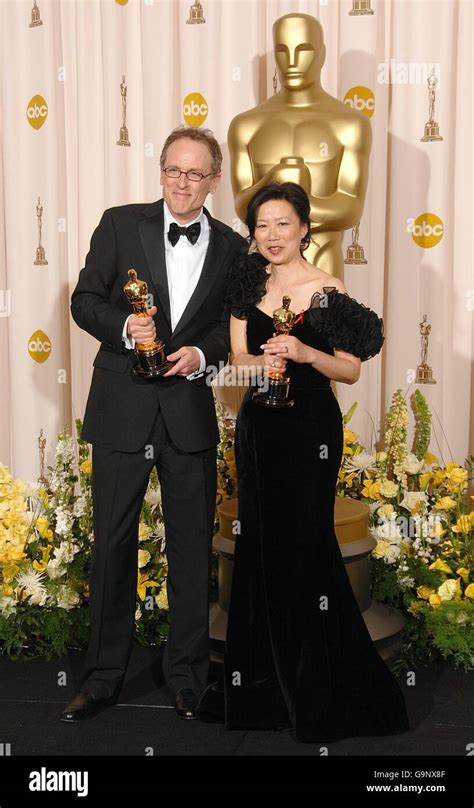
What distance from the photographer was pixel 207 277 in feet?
9.34

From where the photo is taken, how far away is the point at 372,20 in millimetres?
4137

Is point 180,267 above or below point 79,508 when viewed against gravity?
above

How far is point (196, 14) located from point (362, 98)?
2.80ft

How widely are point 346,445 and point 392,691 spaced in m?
1.41

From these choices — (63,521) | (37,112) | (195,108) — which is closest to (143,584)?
(63,521)

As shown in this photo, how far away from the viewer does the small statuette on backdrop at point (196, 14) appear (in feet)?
14.2

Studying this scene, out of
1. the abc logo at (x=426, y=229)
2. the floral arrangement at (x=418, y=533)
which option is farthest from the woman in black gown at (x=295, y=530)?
the abc logo at (x=426, y=229)

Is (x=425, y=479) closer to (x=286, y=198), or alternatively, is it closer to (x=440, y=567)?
(x=440, y=567)

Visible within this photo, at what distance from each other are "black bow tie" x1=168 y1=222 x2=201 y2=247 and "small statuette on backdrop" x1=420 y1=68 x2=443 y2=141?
1.77 metres

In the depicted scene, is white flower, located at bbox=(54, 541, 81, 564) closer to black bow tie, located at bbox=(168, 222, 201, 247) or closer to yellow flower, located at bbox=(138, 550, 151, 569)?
yellow flower, located at bbox=(138, 550, 151, 569)

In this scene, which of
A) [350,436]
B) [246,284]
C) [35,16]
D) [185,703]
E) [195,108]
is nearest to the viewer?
[246,284]

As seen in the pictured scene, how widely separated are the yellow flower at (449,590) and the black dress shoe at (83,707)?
4.21ft
